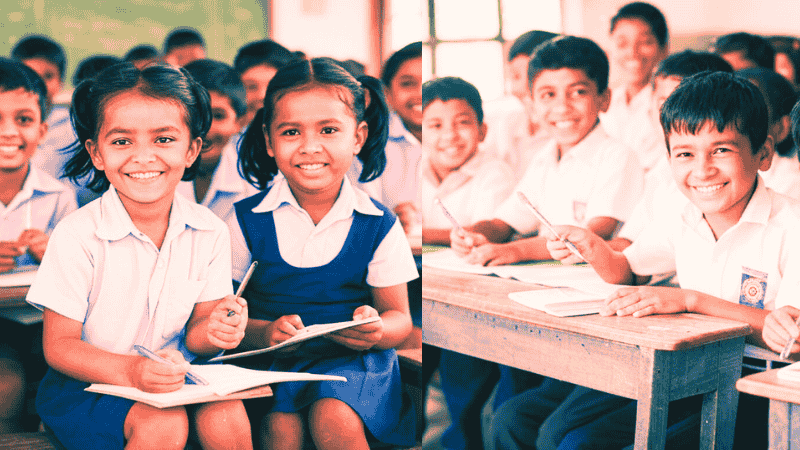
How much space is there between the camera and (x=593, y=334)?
5.96 ft

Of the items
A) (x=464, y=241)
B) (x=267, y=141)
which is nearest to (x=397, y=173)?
(x=267, y=141)

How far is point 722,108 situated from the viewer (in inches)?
80.0

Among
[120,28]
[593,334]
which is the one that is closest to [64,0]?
[120,28]

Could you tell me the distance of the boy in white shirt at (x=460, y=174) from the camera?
2.58 meters

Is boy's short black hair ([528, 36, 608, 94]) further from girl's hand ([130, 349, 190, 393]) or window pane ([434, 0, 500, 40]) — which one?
girl's hand ([130, 349, 190, 393])

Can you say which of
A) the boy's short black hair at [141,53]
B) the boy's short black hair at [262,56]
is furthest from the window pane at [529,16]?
the boy's short black hair at [141,53]

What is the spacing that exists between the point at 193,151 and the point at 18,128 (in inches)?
16.8

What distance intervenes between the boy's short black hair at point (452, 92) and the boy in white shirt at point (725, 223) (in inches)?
26.2

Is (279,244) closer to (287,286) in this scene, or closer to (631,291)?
(287,286)

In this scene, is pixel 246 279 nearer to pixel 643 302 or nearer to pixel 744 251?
pixel 643 302

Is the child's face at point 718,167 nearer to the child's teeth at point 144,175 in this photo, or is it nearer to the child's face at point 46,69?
the child's teeth at point 144,175

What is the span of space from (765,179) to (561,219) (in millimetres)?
644

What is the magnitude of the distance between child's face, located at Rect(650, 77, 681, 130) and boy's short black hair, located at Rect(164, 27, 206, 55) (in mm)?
1421

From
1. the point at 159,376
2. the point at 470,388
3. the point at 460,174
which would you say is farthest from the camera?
the point at 470,388
